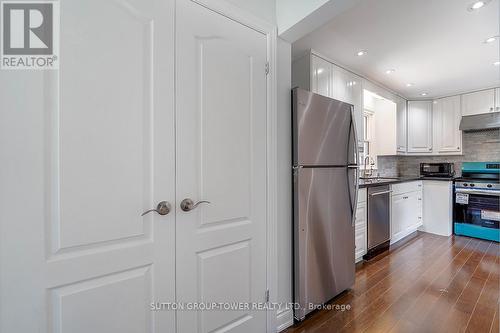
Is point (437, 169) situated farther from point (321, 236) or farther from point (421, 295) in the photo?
point (321, 236)

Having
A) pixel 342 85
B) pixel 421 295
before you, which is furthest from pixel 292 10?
pixel 421 295

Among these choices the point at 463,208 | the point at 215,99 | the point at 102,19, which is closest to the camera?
the point at 102,19

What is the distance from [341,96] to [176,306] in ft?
9.12

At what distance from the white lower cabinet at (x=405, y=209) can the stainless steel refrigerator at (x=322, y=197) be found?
1.58m

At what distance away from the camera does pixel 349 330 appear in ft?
5.53

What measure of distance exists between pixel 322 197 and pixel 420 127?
12.4 ft

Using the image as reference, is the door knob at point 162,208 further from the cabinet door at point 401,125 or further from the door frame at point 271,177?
the cabinet door at point 401,125

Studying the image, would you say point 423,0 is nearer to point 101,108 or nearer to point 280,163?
point 280,163

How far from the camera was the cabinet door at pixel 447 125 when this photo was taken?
164 inches

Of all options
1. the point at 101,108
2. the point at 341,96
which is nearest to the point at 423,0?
the point at 341,96

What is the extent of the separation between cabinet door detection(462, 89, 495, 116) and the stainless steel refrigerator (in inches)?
133

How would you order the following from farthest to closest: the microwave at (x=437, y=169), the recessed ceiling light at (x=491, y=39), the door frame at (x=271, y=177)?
the microwave at (x=437, y=169)
the recessed ceiling light at (x=491, y=39)
the door frame at (x=271, y=177)

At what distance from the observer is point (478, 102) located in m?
3.94

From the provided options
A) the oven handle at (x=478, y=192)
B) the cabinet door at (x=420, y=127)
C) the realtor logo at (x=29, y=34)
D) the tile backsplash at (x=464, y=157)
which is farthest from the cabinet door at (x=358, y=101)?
the realtor logo at (x=29, y=34)
